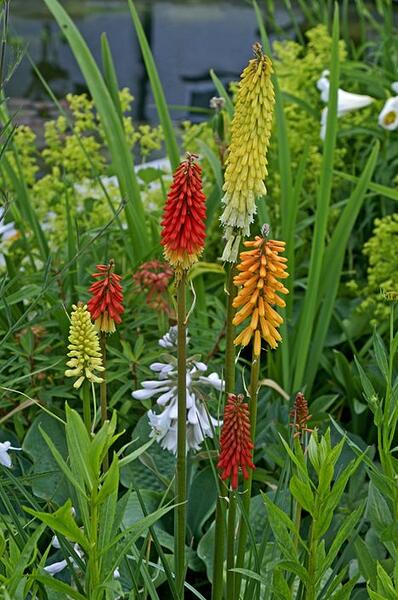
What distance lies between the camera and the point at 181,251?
3.98 ft

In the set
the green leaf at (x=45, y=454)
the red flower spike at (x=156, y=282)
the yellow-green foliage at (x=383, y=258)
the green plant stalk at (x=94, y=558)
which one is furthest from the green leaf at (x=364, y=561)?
the yellow-green foliage at (x=383, y=258)

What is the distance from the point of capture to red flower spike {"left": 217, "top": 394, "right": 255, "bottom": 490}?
120 centimetres

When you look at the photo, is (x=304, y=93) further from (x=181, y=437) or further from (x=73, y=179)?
(x=181, y=437)

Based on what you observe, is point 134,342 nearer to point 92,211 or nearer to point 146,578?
point 92,211

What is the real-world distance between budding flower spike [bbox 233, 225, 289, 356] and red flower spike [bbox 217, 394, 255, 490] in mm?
72

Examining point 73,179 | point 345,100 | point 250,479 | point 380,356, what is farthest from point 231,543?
point 345,100

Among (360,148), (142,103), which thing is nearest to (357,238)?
(360,148)

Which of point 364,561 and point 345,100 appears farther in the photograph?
point 345,100

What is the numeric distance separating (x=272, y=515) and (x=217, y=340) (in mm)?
1031

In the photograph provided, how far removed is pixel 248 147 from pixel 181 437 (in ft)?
1.26

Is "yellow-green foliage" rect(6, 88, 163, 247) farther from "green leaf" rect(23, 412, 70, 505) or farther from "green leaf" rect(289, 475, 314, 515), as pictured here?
"green leaf" rect(289, 475, 314, 515)

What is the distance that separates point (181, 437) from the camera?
1.30 metres

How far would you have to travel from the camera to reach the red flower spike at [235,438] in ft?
3.93

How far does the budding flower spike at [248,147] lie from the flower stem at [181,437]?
0.09 m
